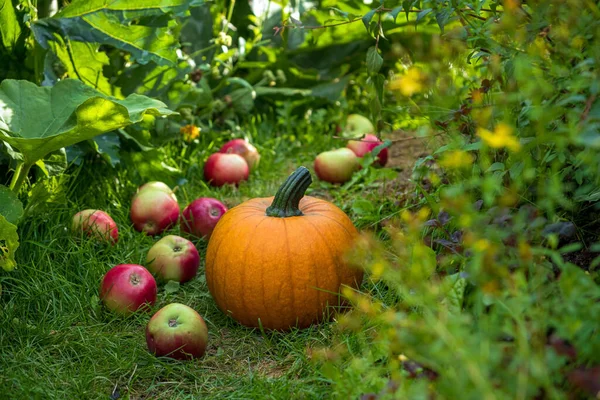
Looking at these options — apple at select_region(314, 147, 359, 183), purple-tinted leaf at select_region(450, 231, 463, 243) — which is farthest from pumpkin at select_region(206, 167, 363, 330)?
apple at select_region(314, 147, 359, 183)

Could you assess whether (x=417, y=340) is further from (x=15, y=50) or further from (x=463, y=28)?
(x=15, y=50)

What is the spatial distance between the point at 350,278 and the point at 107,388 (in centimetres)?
88

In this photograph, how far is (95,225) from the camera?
296 centimetres

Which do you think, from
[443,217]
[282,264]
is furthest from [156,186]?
[443,217]

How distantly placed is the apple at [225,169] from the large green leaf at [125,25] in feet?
1.95

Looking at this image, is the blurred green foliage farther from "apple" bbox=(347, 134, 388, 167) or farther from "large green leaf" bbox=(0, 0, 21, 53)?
"apple" bbox=(347, 134, 388, 167)

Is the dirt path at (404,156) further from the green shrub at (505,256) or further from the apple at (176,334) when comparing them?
the apple at (176,334)

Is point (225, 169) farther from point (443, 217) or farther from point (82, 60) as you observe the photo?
point (443, 217)

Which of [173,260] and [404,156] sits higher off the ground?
[173,260]

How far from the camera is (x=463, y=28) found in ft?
7.18

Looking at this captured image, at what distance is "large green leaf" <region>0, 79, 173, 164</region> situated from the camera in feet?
8.36

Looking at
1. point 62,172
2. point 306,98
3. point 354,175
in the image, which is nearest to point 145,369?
point 62,172

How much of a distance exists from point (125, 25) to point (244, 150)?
948 mm

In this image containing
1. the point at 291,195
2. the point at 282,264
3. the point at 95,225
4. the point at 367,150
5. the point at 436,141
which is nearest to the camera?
the point at 282,264
